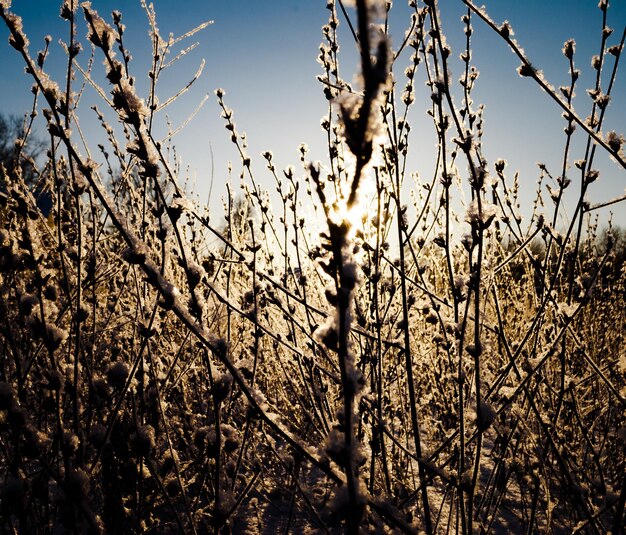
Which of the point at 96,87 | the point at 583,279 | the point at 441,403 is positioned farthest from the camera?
the point at 441,403

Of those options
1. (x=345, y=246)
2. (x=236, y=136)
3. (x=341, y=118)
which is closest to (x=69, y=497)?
(x=345, y=246)

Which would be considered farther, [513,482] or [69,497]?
[513,482]

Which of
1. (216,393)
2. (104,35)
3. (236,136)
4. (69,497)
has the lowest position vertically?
(69,497)

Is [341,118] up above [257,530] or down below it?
above

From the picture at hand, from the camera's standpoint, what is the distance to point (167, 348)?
9.40 ft

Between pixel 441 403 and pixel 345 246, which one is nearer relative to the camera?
pixel 345 246

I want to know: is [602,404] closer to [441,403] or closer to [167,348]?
[441,403]

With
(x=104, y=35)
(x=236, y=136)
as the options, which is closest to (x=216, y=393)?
(x=104, y=35)

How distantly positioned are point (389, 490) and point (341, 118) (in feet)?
5.24

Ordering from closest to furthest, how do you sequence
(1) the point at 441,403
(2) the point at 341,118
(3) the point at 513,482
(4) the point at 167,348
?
1. (2) the point at 341,118
2. (4) the point at 167,348
3. (3) the point at 513,482
4. (1) the point at 441,403

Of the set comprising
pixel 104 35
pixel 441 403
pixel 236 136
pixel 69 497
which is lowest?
pixel 69 497

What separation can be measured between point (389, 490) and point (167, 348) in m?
1.83

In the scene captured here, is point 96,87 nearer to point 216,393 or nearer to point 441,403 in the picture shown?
point 216,393

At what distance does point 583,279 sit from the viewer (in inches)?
63.2
